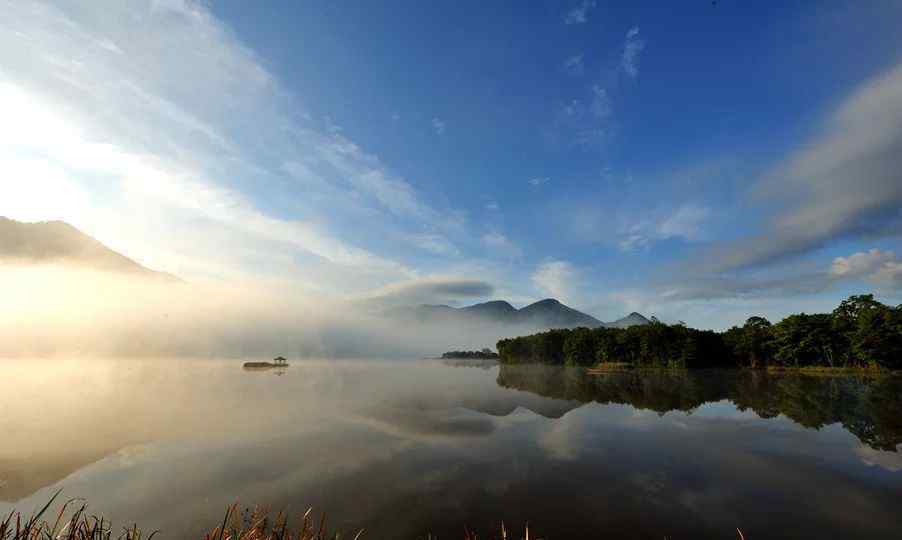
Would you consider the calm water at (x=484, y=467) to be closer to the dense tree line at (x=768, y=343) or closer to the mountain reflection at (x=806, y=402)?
the mountain reflection at (x=806, y=402)

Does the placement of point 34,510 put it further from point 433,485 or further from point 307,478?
point 433,485

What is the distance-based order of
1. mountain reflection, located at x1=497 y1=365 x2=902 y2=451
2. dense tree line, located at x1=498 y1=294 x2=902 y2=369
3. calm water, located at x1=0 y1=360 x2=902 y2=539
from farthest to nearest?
dense tree line, located at x1=498 y1=294 x2=902 y2=369 → mountain reflection, located at x1=497 y1=365 x2=902 y2=451 → calm water, located at x1=0 y1=360 x2=902 y2=539

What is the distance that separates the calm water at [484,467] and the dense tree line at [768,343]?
53.9 meters

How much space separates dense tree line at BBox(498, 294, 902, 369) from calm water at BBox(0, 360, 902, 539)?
53.9 meters

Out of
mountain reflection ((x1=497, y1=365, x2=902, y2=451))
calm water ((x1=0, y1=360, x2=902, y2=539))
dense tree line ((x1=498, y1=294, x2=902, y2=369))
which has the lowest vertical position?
calm water ((x1=0, y1=360, x2=902, y2=539))

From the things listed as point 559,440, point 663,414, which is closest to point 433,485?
point 559,440

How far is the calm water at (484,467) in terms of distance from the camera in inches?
521

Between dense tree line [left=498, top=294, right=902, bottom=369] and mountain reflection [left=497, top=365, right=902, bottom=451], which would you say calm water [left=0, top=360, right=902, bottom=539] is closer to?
mountain reflection [left=497, top=365, right=902, bottom=451]

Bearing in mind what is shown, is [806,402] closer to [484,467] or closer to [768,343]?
[484,467]

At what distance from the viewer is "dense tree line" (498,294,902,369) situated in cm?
7300

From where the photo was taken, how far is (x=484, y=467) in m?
19.1

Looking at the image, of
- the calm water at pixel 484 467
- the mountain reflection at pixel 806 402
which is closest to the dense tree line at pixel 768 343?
the mountain reflection at pixel 806 402

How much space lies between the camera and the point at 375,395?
48844mm

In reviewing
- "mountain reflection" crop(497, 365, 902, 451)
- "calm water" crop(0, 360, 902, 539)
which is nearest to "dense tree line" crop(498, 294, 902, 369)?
"mountain reflection" crop(497, 365, 902, 451)
